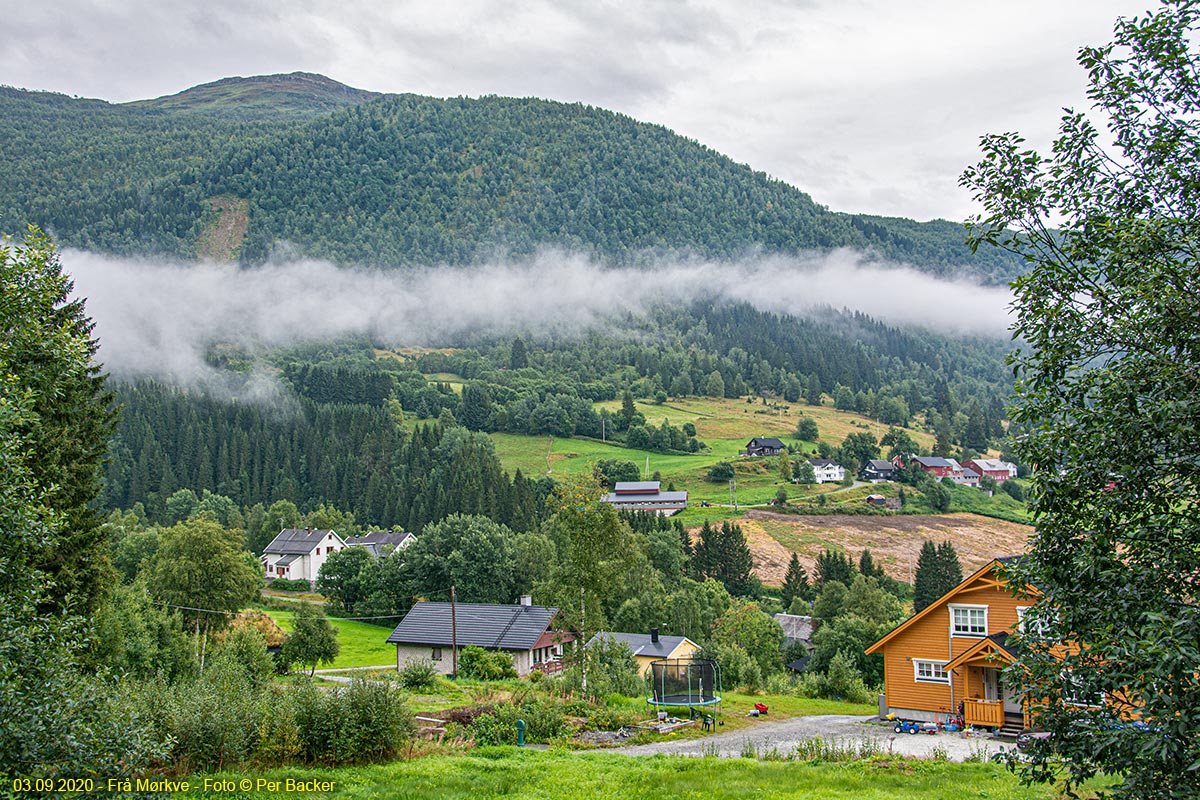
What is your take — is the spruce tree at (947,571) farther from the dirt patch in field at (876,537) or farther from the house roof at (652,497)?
the house roof at (652,497)

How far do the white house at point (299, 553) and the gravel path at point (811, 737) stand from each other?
7887 cm

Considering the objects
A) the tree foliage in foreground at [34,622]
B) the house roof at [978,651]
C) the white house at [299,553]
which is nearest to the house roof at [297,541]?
the white house at [299,553]

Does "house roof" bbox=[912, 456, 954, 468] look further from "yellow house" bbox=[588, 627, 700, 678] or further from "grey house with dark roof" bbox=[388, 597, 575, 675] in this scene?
"grey house with dark roof" bbox=[388, 597, 575, 675]

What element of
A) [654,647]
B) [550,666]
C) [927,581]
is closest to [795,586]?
[927,581]

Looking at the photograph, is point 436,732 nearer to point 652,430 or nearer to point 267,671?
point 267,671

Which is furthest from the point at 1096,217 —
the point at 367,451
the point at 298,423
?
the point at 298,423

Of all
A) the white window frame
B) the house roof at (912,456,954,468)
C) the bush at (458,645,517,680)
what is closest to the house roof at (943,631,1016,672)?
the white window frame

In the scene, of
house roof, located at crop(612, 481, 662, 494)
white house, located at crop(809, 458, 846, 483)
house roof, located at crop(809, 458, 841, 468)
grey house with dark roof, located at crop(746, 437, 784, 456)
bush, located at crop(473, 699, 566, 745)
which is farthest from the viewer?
grey house with dark roof, located at crop(746, 437, 784, 456)

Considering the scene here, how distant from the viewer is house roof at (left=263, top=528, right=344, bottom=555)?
337 feet

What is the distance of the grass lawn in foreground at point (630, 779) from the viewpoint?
1583 centimetres

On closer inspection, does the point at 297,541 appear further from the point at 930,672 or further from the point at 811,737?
the point at 811,737

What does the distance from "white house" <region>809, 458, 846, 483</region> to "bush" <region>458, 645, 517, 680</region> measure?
114887mm

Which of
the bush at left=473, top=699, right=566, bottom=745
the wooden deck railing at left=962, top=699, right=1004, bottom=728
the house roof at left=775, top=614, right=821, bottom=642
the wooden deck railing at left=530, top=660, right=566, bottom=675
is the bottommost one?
the house roof at left=775, top=614, right=821, bottom=642

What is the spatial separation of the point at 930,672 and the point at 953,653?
1.24 meters
